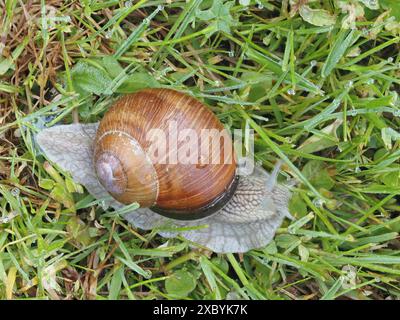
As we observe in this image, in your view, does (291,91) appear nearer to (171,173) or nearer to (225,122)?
(225,122)

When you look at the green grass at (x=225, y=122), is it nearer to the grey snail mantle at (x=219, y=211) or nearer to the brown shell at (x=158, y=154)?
the grey snail mantle at (x=219, y=211)

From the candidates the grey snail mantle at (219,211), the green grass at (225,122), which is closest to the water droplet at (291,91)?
the green grass at (225,122)

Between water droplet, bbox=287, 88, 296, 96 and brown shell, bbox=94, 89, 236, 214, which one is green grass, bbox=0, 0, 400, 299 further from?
brown shell, bbox=94, 89, 236, 214

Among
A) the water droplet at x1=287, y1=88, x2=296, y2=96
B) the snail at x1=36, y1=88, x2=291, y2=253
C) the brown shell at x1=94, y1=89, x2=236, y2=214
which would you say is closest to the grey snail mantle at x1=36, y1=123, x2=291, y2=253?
the snail at x1=36, y1=88, x2=291, y2=253

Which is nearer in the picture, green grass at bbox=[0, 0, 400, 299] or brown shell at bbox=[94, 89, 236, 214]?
brown shell at bbox=[94, 89, 236, 214]

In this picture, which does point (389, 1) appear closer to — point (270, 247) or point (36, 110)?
point (270, 247)

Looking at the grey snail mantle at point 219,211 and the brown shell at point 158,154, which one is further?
the grey snail mantle at point 219,211

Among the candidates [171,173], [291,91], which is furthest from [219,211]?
[291,91]
